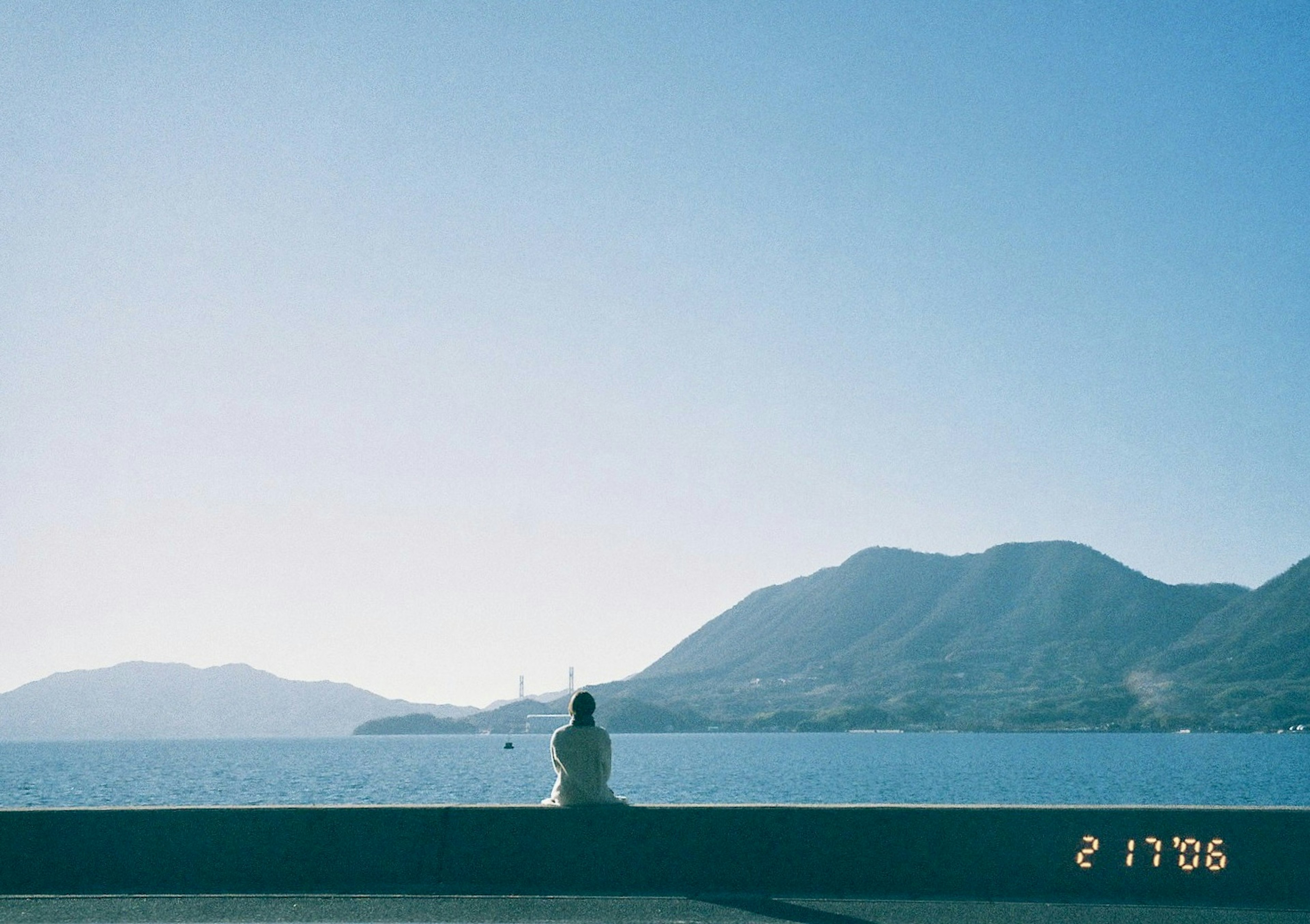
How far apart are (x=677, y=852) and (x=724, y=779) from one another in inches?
3387

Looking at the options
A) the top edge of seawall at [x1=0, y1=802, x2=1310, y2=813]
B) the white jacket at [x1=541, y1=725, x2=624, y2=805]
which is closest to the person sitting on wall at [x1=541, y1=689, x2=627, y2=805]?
the white jacket at [x1=541, y1=725, x2=624, y2=805]

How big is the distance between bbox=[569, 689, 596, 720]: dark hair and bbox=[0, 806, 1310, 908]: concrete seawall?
795 millimetres

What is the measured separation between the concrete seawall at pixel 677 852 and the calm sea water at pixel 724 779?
28487mm

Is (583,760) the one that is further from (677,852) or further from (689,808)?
(677,852)

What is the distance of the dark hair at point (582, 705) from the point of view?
9.99m

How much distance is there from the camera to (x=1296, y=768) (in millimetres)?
116750

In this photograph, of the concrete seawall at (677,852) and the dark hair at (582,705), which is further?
the dark hair at (582,705)

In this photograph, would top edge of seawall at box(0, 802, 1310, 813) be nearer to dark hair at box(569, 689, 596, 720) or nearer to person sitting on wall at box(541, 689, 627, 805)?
person sitting on wall at box(541, 689, 627, 805)

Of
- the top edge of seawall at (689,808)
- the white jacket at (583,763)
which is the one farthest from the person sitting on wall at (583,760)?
A: the top edge of seawall at (689,808)

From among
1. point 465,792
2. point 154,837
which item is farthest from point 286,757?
point 154,837

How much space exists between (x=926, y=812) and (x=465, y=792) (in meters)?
71.2

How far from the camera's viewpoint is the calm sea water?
2800 inches

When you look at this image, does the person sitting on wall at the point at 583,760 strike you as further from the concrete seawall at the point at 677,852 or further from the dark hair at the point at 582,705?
the concrete seawall at the point at 677,852

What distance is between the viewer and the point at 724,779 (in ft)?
305
